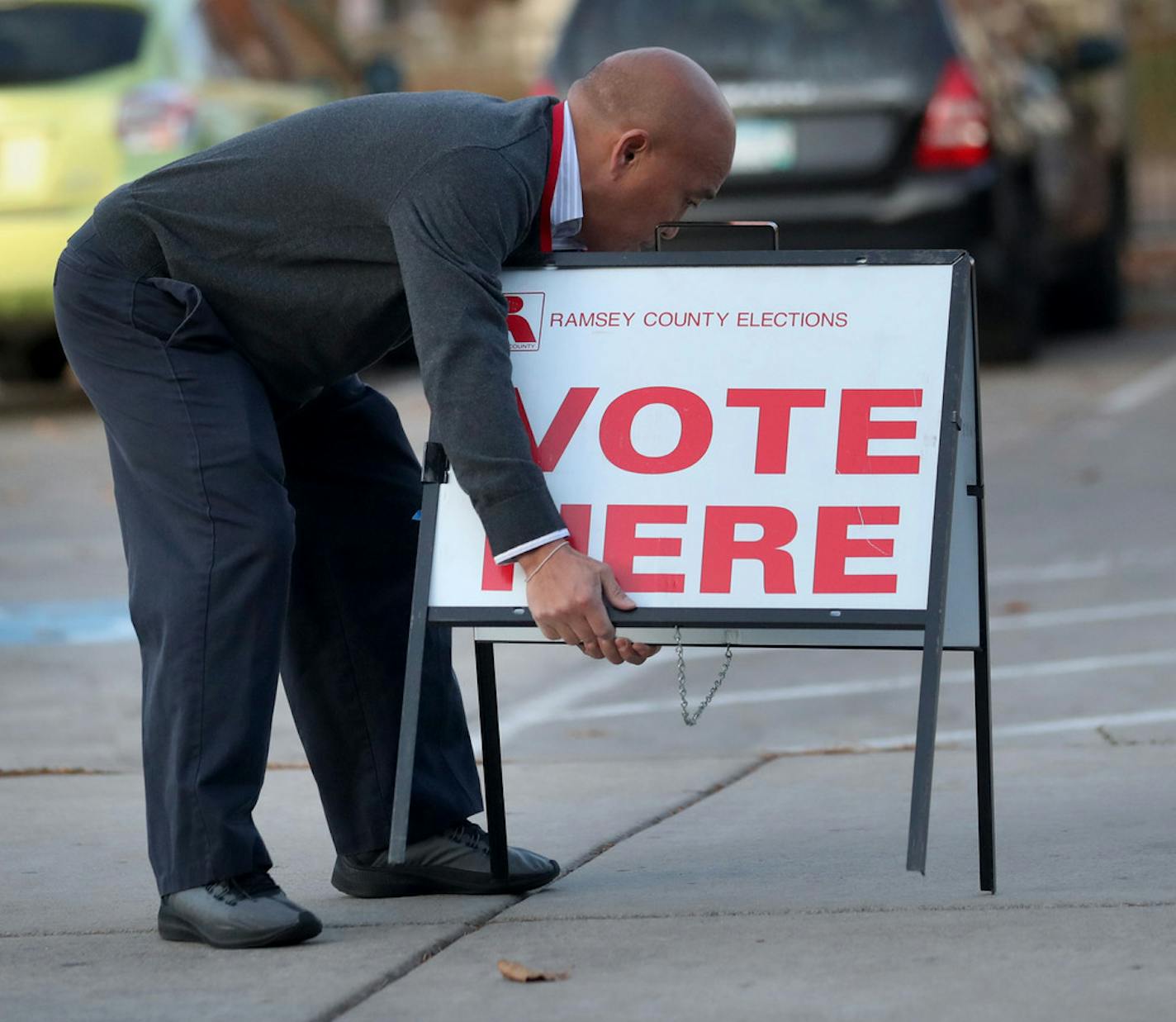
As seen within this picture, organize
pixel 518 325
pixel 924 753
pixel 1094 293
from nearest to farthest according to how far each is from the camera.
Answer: pixel 924 753 → pixel 518 325 → pixel 1094 293

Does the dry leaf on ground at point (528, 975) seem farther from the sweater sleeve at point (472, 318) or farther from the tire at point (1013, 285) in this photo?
the tire at point (1013, 285)

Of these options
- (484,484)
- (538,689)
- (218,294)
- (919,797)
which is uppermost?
(218,294)

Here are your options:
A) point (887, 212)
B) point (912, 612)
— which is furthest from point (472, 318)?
point (887, 212)

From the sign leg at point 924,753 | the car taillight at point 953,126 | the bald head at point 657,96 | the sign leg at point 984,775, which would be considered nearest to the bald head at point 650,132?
the bald head at point 657,96

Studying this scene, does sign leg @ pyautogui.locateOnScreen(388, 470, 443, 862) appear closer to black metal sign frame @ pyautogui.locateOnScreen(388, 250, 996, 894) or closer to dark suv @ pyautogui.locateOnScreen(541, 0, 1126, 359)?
black metal sign frame @ pyautogui.locateOnScreen(388, 250, 996, 894)

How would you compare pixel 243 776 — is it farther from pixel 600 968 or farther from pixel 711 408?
pixel 711 408

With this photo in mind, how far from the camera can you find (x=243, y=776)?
360 centimetres

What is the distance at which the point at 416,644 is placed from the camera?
3.65 meters

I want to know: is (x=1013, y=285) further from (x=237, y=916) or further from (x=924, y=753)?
(x=237, y=916)

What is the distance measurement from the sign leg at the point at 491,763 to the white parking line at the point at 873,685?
1745mm

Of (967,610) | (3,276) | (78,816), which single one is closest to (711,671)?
(78,816)

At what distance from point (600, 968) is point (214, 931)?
64 cm

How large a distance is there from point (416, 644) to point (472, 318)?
0.57 m

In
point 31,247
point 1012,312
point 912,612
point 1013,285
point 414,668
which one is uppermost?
point 31,247
